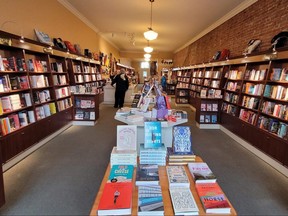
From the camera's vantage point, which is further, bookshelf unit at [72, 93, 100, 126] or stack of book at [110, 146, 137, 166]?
bookshelf unit at [72, 93, 100, 126]

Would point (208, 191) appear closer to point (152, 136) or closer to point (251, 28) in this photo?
point (152, 136)

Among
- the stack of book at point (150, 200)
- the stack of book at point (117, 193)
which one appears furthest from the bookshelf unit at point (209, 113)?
the stack of book at point (150, 200)

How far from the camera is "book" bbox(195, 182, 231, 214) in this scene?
1.32 metres

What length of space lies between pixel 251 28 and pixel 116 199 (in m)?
5.50

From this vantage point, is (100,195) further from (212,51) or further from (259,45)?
(212,51)

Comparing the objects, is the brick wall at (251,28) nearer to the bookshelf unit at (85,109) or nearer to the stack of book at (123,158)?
the stack of book at (123,158)

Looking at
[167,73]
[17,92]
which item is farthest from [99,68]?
[167,73]

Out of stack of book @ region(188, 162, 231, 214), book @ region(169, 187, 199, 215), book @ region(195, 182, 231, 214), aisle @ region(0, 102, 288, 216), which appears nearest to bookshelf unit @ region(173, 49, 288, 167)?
aisle @ region(0, 102, 288, 216)

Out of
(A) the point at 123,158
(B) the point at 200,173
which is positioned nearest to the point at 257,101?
(B) the point at 200,173

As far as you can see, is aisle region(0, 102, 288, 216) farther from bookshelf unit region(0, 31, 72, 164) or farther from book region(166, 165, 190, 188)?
book region(166, 165, 190, 188)

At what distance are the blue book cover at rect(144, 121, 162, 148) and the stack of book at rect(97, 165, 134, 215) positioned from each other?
0.32 m

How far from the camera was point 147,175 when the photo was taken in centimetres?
169

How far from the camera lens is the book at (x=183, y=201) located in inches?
50.7

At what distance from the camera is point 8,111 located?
329cm
